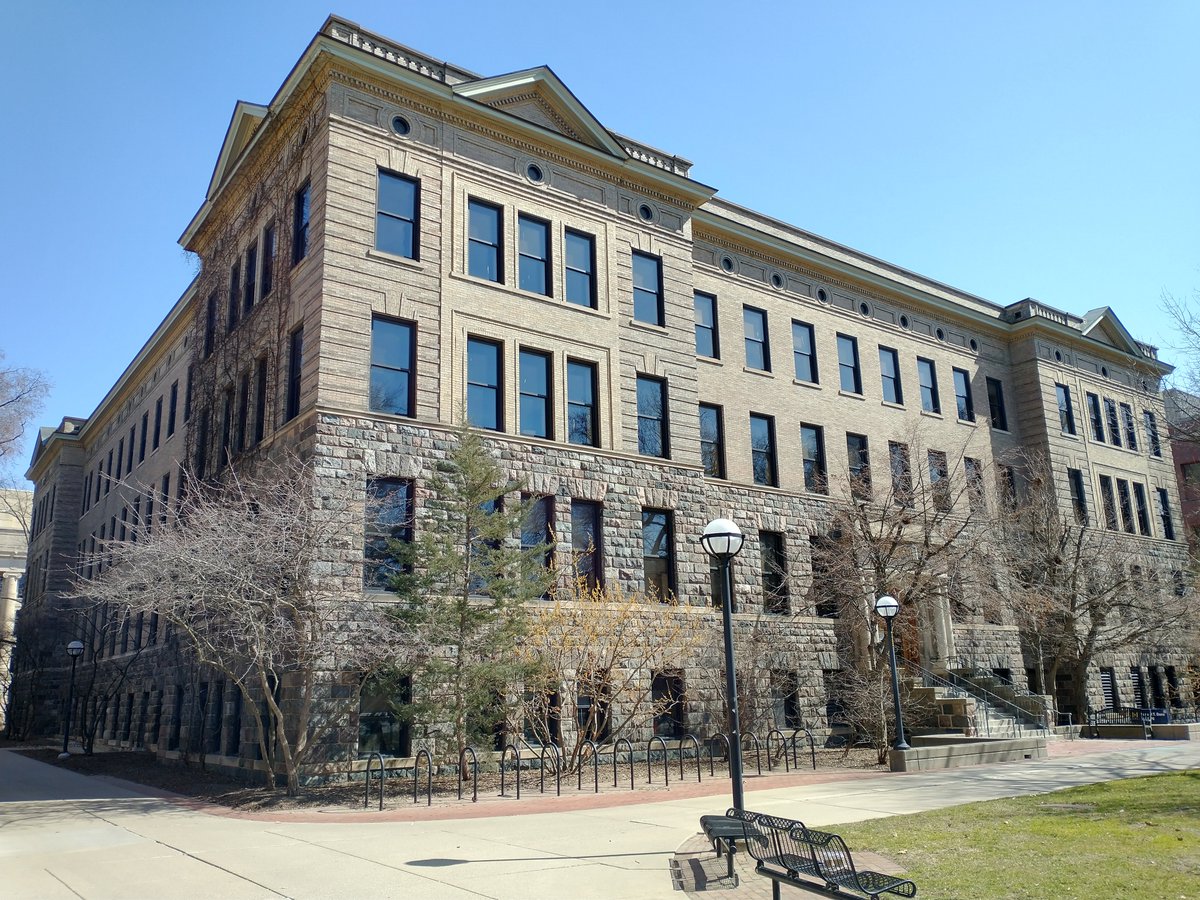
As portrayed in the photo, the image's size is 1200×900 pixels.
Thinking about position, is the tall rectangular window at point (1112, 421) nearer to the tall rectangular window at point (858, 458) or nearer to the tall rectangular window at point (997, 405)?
the tall rectangular window at point (997, 405)

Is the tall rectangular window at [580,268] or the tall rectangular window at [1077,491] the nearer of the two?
the tall rectangular window at [580,268]

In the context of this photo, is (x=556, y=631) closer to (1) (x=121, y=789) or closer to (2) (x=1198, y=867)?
(1) (x=121, y=789)

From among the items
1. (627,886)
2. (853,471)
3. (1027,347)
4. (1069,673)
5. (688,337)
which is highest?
(1027,347)

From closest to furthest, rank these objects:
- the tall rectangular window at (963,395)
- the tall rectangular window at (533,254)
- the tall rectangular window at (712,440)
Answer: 1. the tall rectangular window at (533,254)
2. the tall rectangular window at (712,440)
3. the tall rectangular window at (963,395)

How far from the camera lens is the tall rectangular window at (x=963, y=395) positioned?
3662 cm

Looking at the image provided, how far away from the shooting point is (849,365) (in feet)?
109

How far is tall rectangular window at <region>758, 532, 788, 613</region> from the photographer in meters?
28.0

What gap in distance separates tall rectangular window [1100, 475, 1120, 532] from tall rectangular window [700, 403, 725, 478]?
20.3m

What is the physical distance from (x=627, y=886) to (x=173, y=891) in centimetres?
434

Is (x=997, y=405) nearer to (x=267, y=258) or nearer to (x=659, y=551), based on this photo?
(x=659, y=551)

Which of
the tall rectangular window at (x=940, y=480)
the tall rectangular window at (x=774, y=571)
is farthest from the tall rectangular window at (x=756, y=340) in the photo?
the tall rectangular window at (x=940, y=480)

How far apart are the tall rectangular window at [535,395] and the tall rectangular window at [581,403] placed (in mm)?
552

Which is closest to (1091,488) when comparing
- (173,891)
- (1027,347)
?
(1027,347)

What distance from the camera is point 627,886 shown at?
9.18m
